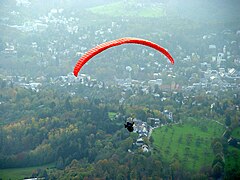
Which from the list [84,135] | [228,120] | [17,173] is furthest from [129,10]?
[17,173]

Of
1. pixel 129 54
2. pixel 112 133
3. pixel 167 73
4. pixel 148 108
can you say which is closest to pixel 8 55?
pixel 129 54

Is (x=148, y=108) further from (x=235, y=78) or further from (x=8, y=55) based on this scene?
(x=8, y=55)

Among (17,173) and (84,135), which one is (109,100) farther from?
(17,173)

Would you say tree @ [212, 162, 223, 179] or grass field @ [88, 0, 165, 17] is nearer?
tree @ [212, 162, 223, 179]

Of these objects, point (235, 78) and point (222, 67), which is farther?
point (222, 67)

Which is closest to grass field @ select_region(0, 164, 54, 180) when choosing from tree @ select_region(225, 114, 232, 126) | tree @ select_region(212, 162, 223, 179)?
tree @ select_region(212, 162, 223, 179)

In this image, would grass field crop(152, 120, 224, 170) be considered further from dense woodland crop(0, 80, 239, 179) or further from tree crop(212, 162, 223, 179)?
tree crop(212, 162, 223, 179)
